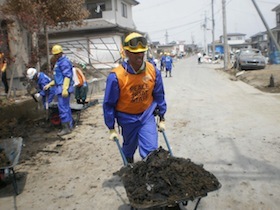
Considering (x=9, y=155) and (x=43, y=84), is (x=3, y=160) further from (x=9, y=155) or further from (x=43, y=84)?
(x=43, y=84)

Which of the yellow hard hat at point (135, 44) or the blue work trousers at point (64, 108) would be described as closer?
the yellow hard hat at point (135, 44)

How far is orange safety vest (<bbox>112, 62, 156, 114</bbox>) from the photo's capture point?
3.90 m

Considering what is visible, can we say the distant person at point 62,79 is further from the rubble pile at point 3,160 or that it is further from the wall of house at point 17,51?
the wall of house at point 17,51

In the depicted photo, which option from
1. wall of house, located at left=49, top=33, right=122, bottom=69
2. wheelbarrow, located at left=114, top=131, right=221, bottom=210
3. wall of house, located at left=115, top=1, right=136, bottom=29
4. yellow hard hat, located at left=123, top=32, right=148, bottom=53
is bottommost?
wheelbarrow, located at left=114, top=131, right=221, bottom=210

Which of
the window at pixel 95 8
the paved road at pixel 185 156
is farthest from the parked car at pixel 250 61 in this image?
the paved road at pixel 185 156

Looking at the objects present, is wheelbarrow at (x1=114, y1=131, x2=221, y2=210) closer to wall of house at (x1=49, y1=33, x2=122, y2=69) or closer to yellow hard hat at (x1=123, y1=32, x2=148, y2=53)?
yellow hard hat at (x1=123, y1=32, x2=148, y2=53)

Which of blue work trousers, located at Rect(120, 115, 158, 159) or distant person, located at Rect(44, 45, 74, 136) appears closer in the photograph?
blue work trousers, located at Rect(120, 115, 158, 159)

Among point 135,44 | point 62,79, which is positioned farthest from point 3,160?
point 62,79

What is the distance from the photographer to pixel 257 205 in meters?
3.94

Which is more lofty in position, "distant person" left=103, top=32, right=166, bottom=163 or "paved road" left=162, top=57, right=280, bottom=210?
"distant person" left=103, top=32, right=166, bottom=163

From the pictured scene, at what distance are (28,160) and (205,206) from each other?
3.60m

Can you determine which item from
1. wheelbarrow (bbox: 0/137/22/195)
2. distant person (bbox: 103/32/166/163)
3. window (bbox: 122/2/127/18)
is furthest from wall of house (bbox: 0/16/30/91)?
window (bbox: 122/2/127/18)

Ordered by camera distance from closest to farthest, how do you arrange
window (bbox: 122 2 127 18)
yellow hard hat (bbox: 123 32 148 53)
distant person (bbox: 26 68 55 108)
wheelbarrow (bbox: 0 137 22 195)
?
yellow hard hat (bbox: 123 32 148 53)
wheelbarrow (bbox: 0 137 22 195)
distant person (bbox: 26 68 55 108)
window (bbox: 122 2 127 18)

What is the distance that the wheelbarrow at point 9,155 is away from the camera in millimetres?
4551
